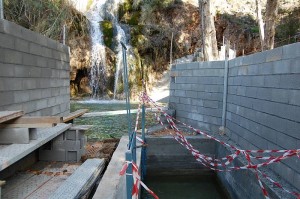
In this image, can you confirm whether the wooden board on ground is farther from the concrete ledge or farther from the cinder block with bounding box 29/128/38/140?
the concrete ledge

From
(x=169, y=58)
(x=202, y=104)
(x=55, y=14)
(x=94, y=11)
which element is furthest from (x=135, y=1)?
(x=202, y=104)

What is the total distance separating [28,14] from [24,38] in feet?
22.9

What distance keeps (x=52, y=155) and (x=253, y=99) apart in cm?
354

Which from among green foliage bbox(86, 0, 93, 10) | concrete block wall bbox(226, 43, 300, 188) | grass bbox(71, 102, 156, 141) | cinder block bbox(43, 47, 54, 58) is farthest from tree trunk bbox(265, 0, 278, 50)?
green foliage bbox(86, 0, 93, 10)

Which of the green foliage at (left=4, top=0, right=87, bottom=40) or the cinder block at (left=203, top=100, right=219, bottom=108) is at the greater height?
the green foliage at (left=4, top=0, right=87, bottom=40)

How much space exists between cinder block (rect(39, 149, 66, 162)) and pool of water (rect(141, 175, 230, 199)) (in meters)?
1.67

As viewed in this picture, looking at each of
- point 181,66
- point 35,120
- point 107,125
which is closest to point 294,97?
point 35,120

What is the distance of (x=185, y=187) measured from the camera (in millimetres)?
6375

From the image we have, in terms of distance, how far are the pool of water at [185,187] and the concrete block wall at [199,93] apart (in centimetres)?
137

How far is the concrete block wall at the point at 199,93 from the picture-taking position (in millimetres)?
7381

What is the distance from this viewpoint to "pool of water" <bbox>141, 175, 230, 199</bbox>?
5.96 m

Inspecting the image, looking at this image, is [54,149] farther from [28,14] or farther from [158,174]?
[28,14]

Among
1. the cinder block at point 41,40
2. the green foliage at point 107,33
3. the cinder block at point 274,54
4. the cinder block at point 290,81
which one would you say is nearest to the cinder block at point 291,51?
the cinder block at point 274,54

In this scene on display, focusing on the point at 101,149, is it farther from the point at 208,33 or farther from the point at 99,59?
the point at 99,59
